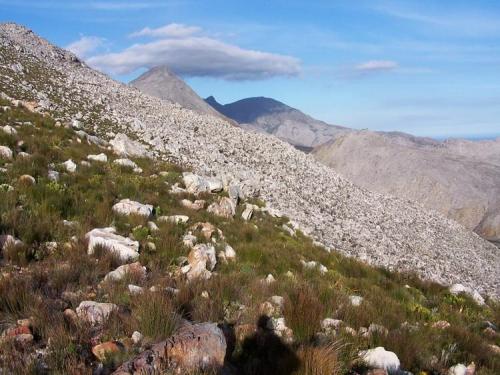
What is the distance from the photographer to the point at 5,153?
35.2 feet

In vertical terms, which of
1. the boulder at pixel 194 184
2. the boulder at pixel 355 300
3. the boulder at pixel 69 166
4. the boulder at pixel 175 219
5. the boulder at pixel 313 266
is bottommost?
the boulder at pixel 313 266

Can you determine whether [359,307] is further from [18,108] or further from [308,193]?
[308,193]

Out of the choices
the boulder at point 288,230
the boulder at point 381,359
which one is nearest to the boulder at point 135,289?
the boulder at point 381,359

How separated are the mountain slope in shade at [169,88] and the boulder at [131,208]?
104m

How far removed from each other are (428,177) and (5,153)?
2283 inches

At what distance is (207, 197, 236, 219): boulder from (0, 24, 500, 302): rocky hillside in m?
4.69

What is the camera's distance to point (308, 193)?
27672 mm

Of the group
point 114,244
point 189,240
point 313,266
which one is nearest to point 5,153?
point 114,244

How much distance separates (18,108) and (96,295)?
14278 millimetres

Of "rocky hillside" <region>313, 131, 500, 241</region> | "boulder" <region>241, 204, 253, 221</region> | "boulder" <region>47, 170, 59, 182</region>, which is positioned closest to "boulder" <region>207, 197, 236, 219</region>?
"boulder" <region>241, 204, 253, 221</region>

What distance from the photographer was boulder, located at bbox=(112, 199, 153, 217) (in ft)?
30.7

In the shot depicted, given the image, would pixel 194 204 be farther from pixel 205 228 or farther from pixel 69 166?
pixel 69 166

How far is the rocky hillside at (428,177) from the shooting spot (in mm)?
54300

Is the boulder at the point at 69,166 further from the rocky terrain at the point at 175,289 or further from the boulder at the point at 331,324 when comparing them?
the boulder at the point at 331,324
